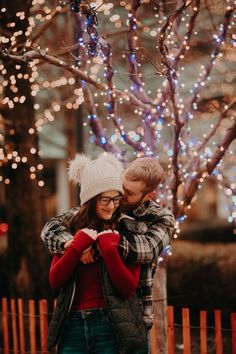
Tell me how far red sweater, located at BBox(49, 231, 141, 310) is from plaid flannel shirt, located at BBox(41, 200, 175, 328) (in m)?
0.08

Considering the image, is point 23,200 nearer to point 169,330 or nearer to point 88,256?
point 169,330

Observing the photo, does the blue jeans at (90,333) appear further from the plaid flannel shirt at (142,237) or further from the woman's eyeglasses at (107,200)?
the woman's eyeglasses at (107,200)

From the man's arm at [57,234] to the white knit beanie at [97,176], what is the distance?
0.59ft

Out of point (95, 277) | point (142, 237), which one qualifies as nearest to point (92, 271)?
point (95, 277)

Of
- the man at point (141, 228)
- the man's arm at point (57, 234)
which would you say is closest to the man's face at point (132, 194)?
the man at point (141, 228)

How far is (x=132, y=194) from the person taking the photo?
10.8 feet

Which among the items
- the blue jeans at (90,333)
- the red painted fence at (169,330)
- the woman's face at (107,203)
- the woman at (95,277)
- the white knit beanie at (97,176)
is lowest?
the red painted fence at (169,330)

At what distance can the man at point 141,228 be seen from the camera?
3012mm

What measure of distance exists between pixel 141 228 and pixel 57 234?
1.49 feet

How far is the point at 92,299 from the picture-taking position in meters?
3.00

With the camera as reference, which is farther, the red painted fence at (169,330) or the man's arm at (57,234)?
the red painted fence at (169,330)

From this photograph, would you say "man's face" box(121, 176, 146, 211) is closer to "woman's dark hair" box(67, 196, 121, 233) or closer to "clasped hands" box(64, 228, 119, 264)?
"woman's dark hair" box(67, 196, 121, 233)

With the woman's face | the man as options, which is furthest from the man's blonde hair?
the woman's face

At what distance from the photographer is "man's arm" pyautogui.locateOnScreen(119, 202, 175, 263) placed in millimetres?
2979
